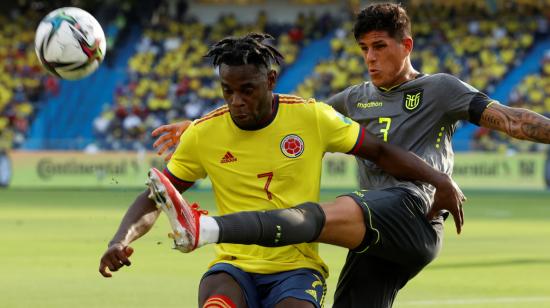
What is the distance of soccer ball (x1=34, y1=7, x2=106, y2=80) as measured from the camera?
7.48 m

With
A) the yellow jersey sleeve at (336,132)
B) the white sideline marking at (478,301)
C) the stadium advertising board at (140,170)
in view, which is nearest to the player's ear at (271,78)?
the yellow jersey sleeve at (336,132)

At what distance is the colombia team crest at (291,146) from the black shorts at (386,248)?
15.7 inches

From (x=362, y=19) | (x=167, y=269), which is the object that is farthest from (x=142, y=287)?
(x=362, y=19)

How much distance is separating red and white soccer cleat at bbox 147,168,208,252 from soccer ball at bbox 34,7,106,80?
8.25ft

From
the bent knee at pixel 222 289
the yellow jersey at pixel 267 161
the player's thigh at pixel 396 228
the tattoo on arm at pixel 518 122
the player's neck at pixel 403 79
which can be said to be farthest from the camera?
the player's neck at pixel 403 79

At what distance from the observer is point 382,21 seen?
6.64m

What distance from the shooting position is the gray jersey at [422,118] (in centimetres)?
657

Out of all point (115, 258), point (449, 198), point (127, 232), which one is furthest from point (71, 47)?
point (449, 198)

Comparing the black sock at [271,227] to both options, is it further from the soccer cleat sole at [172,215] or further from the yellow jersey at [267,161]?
the yellow jersey at [267,161]

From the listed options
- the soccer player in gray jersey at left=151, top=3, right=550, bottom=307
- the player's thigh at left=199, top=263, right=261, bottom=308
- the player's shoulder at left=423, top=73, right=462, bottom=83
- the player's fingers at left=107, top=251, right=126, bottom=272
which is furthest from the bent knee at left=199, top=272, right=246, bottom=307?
the player's shoulder at left=423, top=73, right=462, bottom=83

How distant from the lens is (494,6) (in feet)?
119

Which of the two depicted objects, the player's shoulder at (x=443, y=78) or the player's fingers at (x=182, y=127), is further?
the player's fingers at (x=182, y=127)

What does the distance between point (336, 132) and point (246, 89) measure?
0.67 m

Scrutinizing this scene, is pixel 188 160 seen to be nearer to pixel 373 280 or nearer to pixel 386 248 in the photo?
pixel 386 248
